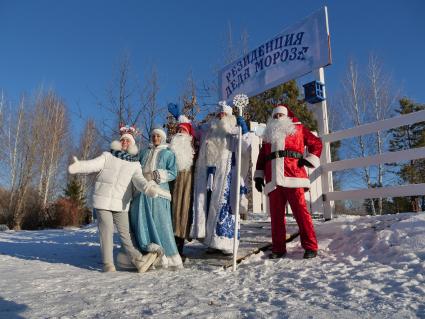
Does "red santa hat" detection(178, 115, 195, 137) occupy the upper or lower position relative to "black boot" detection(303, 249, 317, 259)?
upper

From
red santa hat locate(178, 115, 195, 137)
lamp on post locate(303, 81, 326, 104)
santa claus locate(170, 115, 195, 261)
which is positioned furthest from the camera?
lamp on post locate(303, 81, 326, 104)

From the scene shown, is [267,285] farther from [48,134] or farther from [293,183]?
[48,134]

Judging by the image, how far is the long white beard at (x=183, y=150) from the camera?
4625mm

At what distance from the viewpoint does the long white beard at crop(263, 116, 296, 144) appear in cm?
422

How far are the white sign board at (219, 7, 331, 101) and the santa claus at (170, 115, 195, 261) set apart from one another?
2.30 m

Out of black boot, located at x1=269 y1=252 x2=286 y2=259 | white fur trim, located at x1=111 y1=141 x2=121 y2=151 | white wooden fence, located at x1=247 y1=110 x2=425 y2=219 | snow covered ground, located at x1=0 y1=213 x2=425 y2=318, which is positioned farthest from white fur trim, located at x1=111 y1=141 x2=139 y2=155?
white wooden fence, located at x1=247 y1=110 x2=425 y2=219

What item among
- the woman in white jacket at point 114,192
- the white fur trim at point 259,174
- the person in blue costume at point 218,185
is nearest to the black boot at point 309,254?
the person in blue costume at point 218,185

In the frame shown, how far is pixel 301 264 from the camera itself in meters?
3.69

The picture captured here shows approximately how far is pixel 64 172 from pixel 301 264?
25.4m

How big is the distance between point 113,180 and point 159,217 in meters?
0.69

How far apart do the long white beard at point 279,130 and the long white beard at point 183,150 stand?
1010 mm

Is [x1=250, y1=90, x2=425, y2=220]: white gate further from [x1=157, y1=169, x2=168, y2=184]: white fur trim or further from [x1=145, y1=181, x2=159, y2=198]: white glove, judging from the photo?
[x1=145, y1=181, x2=159, y2=198]: white glove

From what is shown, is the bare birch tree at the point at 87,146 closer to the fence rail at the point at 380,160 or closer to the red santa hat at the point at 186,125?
the red santa hat at the point at 186,125

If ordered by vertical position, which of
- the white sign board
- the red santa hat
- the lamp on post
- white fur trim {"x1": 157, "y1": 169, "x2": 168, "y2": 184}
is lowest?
white fur trim {"x1": 157, "y1": 169, "x2": 168, "y2": 184}
